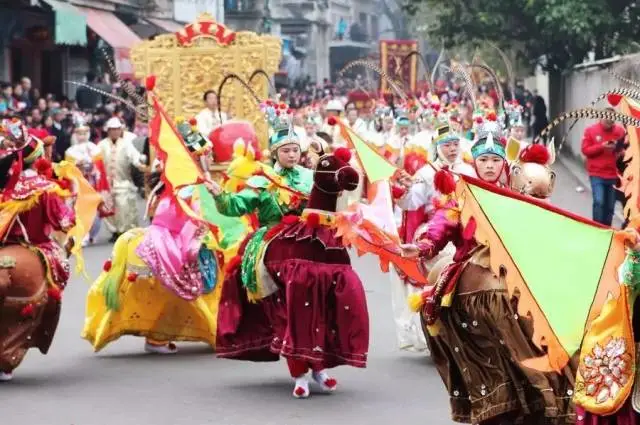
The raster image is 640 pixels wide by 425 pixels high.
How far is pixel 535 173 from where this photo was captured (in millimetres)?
7059

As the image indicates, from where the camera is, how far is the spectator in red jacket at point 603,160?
1606cm

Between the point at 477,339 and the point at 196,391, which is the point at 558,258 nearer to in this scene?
the point at 477,339

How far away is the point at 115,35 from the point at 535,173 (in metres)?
25.0

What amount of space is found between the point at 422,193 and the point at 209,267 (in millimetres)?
1495

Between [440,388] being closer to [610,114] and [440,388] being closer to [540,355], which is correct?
[540,355]

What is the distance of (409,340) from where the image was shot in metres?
10.3

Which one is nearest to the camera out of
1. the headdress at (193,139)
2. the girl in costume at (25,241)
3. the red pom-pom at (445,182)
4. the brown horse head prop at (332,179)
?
the red pom-pom at (445,182)

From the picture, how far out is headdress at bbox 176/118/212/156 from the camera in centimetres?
1038

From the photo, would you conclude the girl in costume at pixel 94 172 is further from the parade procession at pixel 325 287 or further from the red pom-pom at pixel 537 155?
the red pom-pom at pixel 537 155

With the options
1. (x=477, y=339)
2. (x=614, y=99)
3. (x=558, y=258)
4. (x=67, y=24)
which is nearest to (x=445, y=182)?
(x=477, y=339)

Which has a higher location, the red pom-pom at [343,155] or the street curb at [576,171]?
the red pom-pom at [343,155]

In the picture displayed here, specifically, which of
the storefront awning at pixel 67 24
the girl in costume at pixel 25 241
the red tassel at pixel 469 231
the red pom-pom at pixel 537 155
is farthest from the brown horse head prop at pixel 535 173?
the storefront awning at pixel 67 24

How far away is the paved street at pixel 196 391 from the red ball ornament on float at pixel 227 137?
4.85ft

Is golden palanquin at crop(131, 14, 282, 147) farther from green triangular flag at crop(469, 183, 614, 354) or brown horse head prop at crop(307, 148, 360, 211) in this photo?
green triangular flag at crop(469, 183, 614, 354)
